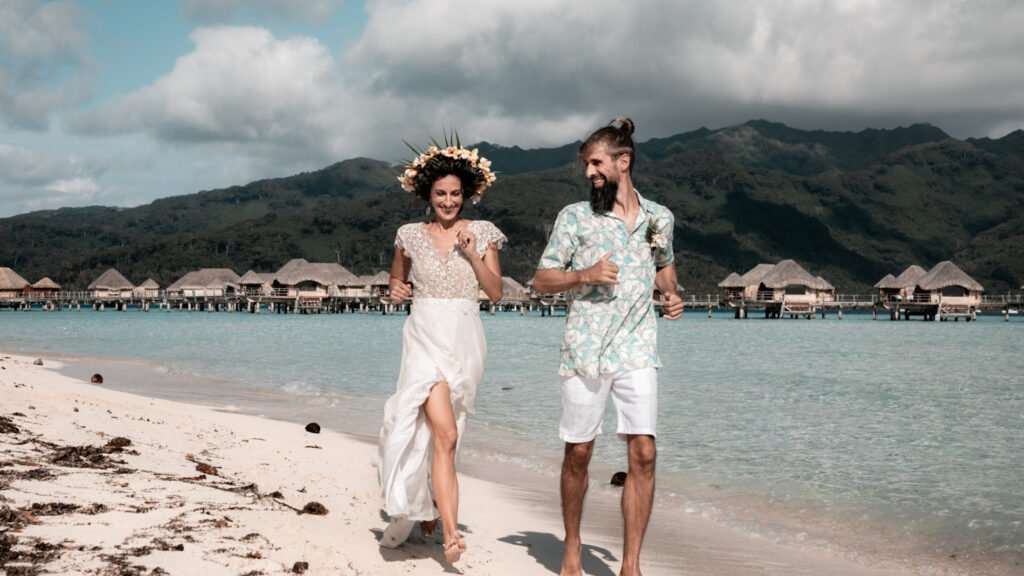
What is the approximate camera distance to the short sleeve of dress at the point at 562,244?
4.10 metres

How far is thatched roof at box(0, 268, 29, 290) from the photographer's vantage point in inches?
4456

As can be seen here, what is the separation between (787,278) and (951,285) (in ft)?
50.4

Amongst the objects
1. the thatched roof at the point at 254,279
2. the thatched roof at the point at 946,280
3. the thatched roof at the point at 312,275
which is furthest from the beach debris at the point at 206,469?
the thatched roof at the point at 254,279

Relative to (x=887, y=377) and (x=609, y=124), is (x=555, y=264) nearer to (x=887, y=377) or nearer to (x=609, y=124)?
(x=609, y=124)

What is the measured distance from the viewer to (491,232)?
4535mm

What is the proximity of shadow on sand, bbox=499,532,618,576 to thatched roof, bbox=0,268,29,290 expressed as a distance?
128m

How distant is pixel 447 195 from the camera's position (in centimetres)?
462

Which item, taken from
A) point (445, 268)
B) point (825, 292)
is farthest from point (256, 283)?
point (445, 268)

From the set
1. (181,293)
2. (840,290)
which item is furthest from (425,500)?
(840,290)

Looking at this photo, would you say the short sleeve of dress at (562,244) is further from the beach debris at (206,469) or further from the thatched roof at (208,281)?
the thatched roof at (208,281)

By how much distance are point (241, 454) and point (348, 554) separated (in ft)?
11.5

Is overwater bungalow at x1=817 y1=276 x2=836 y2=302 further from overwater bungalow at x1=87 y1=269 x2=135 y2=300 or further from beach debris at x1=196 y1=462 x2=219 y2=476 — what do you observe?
overwater bungalow at x1=87 y1=269 x2=135 y2=300

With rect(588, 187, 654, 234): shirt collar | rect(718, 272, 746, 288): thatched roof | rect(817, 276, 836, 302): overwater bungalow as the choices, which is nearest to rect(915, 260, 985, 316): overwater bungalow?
rect(817, 276, 836, 302): overwater bungalow

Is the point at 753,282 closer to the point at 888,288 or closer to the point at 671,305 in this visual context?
the point at 888,288
